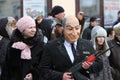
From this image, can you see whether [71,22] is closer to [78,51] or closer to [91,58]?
[78,51]

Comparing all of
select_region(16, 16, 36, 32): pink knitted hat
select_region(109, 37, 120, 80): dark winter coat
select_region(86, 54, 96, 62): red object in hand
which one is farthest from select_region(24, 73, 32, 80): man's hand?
select_region(109, 37, 120, 80): dark winter coat

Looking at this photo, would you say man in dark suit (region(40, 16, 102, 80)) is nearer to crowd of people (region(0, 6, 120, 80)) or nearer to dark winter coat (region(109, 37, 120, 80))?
crowd of people (region(0, 6, 120, 80))

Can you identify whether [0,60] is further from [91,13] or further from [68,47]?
[91,13]

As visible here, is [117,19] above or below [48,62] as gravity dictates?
below

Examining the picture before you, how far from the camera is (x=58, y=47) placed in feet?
16.3

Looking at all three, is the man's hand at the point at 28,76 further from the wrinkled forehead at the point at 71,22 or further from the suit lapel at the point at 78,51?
the wrinkled forehead at the point at 71,22

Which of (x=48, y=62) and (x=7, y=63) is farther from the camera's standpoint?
(x=7, y=63)

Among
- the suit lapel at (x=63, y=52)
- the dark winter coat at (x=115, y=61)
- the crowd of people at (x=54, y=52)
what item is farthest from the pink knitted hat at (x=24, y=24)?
the dark winter coat at (x=115, y=61)

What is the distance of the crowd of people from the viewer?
4.87 m

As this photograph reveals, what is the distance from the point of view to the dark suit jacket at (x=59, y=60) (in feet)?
16.0

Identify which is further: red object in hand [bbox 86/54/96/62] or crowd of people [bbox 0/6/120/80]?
crowd of people [bbox 0/6/120/80]

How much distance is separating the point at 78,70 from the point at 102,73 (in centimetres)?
198

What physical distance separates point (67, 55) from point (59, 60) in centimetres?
11

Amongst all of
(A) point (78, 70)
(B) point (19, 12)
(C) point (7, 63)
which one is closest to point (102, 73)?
(C) point (7, 63)
